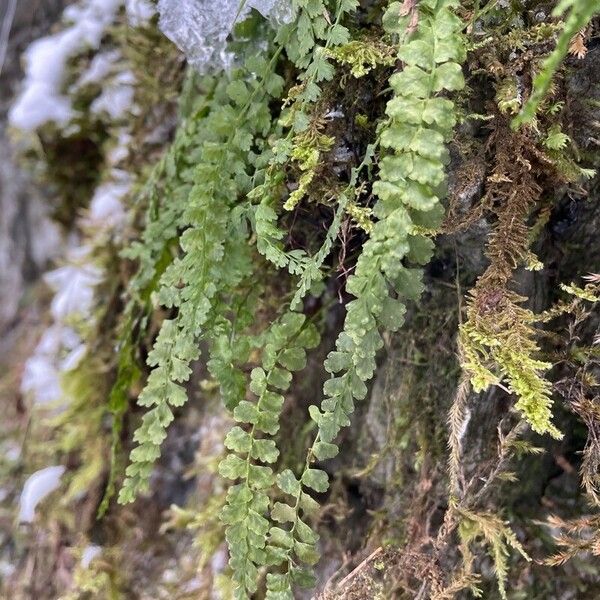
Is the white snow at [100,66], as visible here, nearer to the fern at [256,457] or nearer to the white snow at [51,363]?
the white snow at [51,363]

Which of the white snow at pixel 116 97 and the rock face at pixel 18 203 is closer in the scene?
the white snow at pixel 116 97

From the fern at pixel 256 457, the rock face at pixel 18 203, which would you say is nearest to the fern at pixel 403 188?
the fern at pixel 256 457

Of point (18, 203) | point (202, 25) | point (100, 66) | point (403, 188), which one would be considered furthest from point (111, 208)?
point (403, 188)

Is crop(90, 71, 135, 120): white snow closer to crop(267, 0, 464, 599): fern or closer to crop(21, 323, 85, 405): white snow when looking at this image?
crop(21, 323, 85, 405): white snow

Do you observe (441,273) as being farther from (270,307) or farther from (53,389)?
(53,389)

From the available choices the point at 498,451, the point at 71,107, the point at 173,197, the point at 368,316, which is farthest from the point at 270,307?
the point at 71,107

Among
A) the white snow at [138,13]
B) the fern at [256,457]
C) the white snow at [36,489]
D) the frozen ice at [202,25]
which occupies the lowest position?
the white snow at [36,489]

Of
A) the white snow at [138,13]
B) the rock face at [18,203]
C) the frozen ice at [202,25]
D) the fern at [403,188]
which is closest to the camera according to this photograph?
the fern at [403,188]
